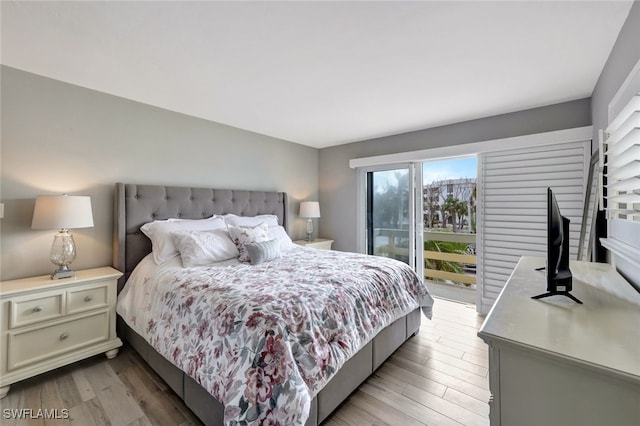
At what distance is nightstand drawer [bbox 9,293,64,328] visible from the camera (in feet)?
5.88

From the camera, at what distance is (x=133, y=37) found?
5.49 feet

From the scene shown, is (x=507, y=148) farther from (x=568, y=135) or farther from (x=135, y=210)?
(x=135, y=210)

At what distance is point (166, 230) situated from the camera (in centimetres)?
248

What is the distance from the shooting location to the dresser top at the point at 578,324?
698 mm

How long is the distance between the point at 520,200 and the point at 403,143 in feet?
5.21

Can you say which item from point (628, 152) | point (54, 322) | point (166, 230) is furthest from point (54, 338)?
point (628, 152)

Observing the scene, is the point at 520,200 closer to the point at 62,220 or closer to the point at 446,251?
the point at 446,251

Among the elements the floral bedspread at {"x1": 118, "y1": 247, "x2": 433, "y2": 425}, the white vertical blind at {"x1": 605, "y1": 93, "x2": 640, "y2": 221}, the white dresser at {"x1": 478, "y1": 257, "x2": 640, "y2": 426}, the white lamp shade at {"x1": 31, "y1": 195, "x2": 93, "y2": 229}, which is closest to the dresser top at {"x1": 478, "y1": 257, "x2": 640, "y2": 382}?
the white dresser at {"x1": 478, "y1": 257, "x2": 640, "y2": 426}

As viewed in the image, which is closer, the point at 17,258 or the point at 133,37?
the point at 133,37

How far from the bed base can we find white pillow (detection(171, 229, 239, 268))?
710 mm

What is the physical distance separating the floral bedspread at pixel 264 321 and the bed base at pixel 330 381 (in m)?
0.13

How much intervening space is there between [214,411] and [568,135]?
370 cm

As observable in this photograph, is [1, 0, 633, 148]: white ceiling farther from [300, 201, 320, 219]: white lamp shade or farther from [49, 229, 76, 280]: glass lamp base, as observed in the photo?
[300, 201, 320, 219]: white lamp shade

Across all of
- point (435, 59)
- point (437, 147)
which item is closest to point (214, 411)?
point (435, 59)
